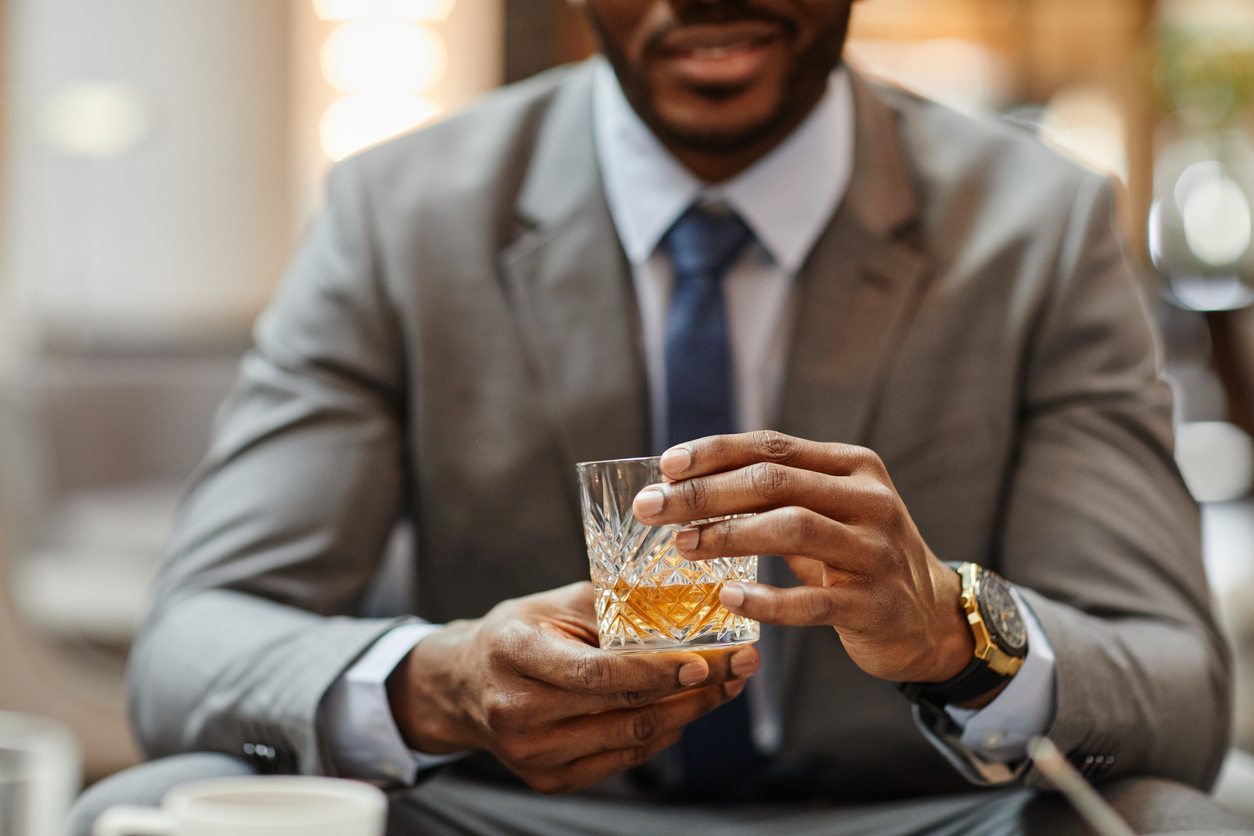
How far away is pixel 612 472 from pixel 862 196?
79 centimetres

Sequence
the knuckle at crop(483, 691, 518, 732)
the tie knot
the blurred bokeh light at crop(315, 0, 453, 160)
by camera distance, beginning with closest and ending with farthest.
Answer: the knuckle at crop(483, 691, 518, 732) → the tie knot → the blurred bokeh light at crop(315, 0, 453, 160)

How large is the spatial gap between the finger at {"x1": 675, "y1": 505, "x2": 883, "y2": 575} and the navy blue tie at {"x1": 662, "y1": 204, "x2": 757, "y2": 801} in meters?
0.57

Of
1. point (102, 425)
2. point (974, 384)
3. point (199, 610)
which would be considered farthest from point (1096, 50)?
point (199, 610)

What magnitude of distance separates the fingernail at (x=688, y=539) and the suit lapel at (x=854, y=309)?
603mm

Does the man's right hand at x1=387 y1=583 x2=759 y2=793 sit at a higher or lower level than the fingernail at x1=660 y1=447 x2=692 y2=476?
lower

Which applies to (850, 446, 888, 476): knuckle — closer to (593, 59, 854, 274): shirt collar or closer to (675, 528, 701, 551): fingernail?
(675, 528, 701, 551): fingernail

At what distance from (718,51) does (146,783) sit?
0.95 m

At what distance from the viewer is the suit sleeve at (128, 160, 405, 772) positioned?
1181 millimetres

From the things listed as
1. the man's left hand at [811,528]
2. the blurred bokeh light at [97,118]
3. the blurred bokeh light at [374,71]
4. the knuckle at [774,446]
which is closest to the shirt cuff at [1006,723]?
the man's left hand at [811,528]

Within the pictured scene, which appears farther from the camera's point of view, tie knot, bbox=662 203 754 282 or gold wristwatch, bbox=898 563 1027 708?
tie knot, bbox=662 203 754 282

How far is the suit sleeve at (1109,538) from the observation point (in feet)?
3.84

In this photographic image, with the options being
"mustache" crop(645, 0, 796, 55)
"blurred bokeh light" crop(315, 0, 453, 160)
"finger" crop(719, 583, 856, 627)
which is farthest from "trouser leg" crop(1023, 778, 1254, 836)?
"blurred bokeh light" crop(315, 0, 453, 160)

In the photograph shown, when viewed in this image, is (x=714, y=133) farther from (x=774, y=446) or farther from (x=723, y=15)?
(x=774, y=446)

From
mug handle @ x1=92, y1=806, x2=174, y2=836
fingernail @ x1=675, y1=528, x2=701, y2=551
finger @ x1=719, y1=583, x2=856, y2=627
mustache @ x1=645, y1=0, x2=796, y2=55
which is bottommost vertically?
mug handle @ x1=92, y1=806, x2=174, y2=836
